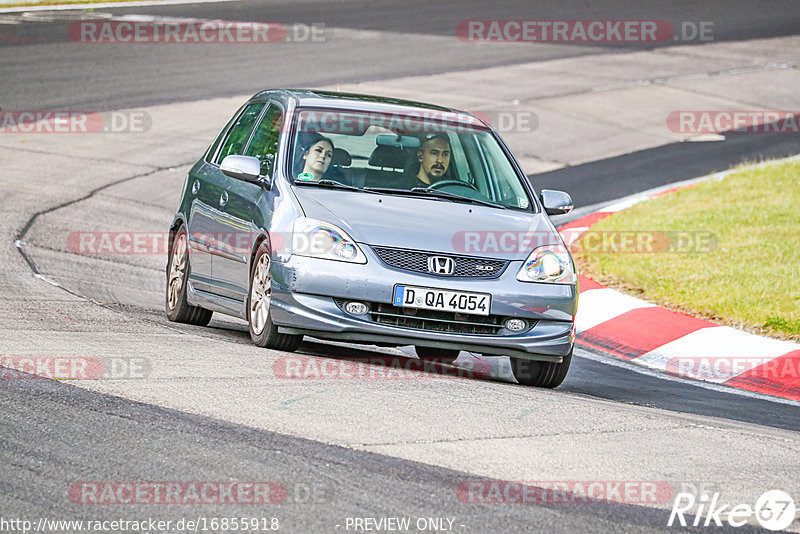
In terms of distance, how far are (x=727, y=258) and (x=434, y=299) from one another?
570 centimetres

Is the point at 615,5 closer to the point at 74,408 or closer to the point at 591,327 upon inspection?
the point at 591,327

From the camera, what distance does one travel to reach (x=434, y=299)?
7855 mm

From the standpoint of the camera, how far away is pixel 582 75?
25.5 meters

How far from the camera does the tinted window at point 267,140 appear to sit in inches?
351

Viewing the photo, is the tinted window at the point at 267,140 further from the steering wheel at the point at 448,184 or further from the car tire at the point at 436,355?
the car tire at the point at 436,355

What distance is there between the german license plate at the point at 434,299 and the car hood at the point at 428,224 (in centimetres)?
25

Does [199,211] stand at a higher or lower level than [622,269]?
higher

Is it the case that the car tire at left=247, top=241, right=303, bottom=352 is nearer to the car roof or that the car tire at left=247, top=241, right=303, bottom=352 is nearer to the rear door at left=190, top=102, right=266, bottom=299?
the rear door at left=190, top=102, right=266, bottom=299

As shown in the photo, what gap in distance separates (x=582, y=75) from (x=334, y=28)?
241 inches

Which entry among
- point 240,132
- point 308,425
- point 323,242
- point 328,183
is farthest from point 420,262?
point 240,132

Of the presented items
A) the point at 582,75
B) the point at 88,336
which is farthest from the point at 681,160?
the point at 88,336

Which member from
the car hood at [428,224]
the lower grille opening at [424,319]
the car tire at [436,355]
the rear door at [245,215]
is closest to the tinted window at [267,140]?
the rear door at [245,215]

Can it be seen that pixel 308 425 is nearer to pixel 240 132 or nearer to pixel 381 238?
pixel 381 238

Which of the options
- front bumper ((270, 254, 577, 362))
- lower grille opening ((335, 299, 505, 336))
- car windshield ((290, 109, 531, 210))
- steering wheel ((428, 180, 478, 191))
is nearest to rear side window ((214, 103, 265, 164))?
car windshield ((290, 109, 531, 210))
